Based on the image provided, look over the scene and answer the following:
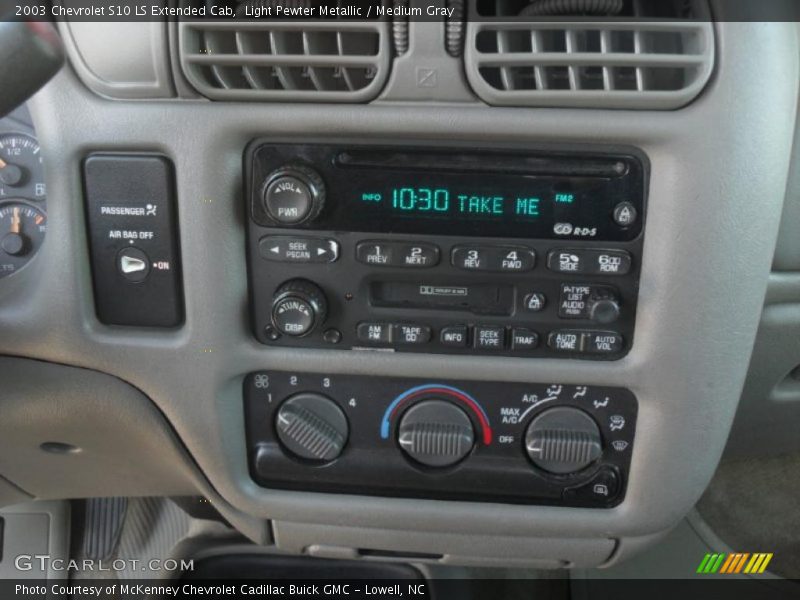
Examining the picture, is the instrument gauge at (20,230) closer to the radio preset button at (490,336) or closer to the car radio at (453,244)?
the car radio at (453,244)

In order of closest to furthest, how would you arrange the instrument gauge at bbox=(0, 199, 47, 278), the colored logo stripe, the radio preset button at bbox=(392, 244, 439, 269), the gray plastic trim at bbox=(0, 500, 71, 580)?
the radio preset button at bbox=(392, 244, 439, 269) < the instrument gauge at bbox=(0, 199, 47, 278) < the colored logo stripe < the gray plastic trim at bbox=(0, 500, 71, 580)

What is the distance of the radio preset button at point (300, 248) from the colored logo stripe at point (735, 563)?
3.38 feet

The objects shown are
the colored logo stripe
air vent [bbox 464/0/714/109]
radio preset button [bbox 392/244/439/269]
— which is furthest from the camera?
the colored logo stripe

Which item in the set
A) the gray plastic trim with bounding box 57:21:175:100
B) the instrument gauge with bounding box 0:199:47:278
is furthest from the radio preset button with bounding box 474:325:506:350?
the instrument gauge with bounding box 0:199:47:278

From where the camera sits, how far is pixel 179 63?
0.82 metres

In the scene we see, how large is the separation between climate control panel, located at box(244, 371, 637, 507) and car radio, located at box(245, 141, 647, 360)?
3.0 inches

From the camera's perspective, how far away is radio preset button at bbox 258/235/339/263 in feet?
2.89

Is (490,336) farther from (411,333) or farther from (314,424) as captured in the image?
(314,424)

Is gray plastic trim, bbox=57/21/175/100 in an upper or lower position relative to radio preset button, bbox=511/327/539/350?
upper

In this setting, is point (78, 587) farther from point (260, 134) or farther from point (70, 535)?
point (260, 134)

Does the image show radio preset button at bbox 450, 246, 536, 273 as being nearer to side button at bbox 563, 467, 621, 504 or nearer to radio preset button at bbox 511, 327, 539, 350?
radio preset button at bbox 511, 327, 539, 350

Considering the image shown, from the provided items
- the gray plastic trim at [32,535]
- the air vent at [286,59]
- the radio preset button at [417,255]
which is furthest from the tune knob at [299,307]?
the gray plastic trim at [32,535]

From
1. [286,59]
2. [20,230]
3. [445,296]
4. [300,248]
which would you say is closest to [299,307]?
[300,248]

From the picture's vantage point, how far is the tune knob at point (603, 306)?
2.82 feet
